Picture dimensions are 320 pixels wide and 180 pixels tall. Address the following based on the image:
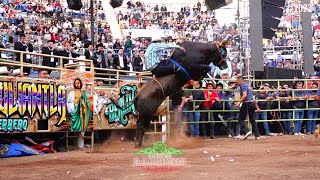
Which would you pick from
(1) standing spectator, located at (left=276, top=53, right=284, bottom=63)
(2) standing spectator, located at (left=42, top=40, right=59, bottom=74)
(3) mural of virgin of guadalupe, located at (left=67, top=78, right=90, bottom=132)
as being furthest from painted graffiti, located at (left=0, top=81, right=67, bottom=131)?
(1) standing spectator, located at (left=276, top=53, right=284, bottom=63)

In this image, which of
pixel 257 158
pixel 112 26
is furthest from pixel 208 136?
pixel 112 26

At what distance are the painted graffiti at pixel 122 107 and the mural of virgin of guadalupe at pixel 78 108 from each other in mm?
1007

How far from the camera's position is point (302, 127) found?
1970 centimetres

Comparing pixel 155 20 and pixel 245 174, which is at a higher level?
pixel 155 20

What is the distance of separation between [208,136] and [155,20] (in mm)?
21437

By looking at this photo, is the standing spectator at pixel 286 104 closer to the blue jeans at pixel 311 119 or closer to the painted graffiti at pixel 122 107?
the blue jeans at pixel 311 119

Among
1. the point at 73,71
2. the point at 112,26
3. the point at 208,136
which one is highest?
the point at 112,26

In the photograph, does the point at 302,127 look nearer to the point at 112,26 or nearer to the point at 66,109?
the point at 66,109

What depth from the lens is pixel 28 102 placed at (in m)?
12.2

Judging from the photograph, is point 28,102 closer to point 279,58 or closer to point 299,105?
point 299,105

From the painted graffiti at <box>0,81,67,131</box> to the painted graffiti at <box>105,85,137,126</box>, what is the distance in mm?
1452

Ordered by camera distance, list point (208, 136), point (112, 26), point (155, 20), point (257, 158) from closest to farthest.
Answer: point (257, 158) < point (208, 136) < point (112, 26) < point (155, 20)

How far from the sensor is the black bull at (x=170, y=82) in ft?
40.9

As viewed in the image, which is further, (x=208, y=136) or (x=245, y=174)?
(x=208, y=136)
